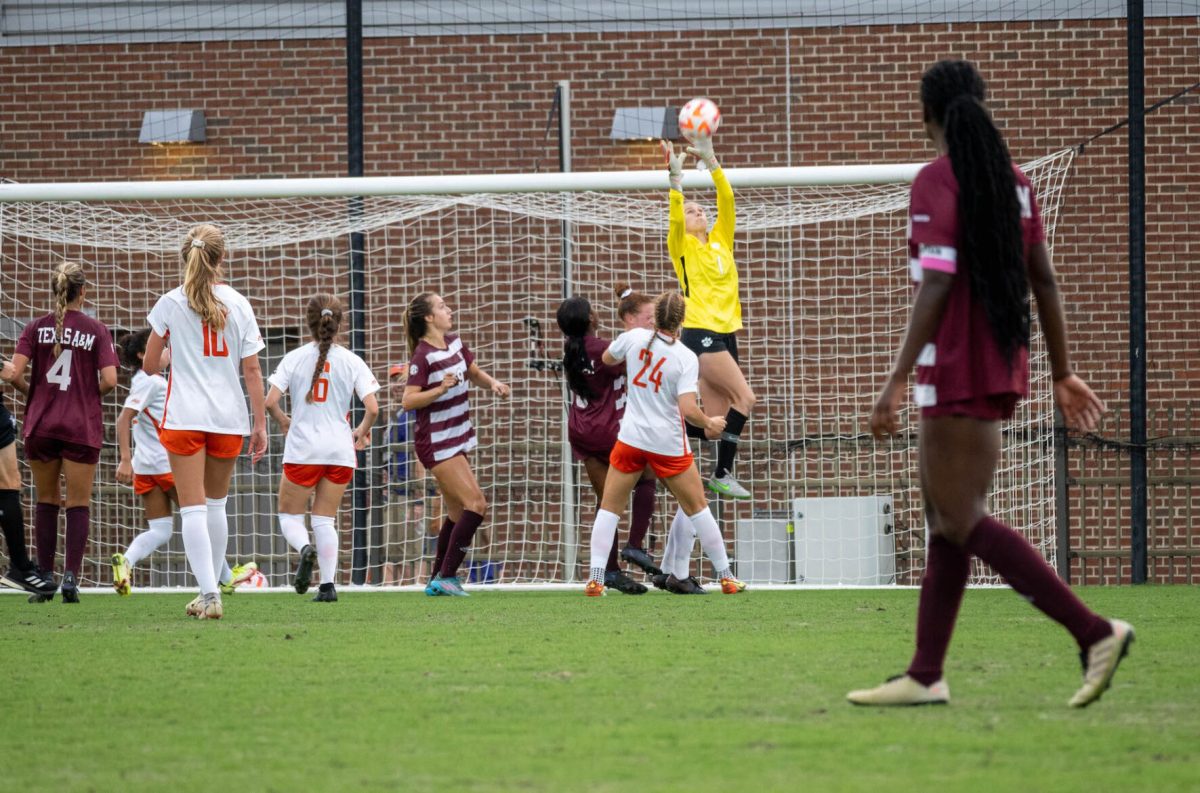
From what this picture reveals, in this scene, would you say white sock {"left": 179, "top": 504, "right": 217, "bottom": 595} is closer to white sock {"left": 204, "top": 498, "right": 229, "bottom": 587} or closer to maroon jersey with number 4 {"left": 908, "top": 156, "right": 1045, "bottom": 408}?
white sock {"left": 204, "top": 498, "right": 229, "bottom": 587}

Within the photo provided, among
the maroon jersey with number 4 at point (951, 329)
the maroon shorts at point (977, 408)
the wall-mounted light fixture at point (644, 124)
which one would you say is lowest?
the maroon shorts at point (977, 408)

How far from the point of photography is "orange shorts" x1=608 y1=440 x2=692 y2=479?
28.4 ft

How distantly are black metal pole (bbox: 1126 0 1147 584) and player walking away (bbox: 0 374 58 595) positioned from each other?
7.77m

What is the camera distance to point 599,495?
9797mm

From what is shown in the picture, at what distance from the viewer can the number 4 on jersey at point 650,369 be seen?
859 cm

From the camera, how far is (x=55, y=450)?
8.58 m

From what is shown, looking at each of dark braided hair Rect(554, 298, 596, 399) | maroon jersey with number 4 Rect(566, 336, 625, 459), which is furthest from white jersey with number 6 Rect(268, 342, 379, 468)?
maroon jersey with number 4 Rect(566, 336, 625, 459)

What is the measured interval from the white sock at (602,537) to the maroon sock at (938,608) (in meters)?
4.97

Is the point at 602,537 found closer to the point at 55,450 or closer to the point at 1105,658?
the point at 55,450

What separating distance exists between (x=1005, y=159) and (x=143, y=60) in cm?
1242

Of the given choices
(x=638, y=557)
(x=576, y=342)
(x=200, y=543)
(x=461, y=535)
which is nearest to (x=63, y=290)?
(x=200, y=543)

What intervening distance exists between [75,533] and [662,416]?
144 inches

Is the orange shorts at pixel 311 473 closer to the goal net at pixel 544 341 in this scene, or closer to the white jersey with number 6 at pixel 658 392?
the white jersey with number 6 at pixel 658 392

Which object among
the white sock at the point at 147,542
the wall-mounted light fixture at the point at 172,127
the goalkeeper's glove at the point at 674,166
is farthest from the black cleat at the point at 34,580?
the wall-mounted light fixture at the point at 172,127
